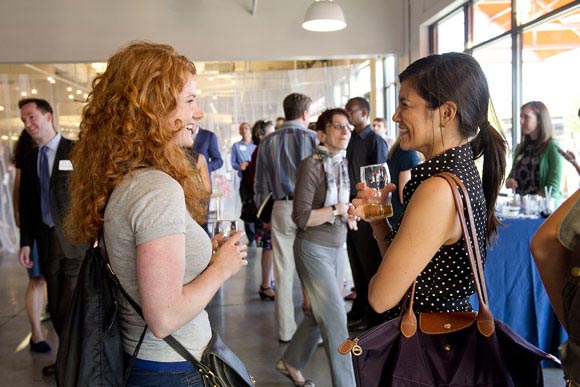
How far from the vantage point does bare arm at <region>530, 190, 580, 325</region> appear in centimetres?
123

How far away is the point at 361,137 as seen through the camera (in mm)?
4766

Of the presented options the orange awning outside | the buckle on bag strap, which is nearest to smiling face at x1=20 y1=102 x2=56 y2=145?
the buckle on bag strap

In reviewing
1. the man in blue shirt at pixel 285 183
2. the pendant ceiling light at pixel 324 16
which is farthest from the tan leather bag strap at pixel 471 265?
the pendant ceiling light at pixel 324 16

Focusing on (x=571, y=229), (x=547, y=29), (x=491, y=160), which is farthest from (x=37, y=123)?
(x=547, y=29)

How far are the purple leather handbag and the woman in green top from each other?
330 centimetres

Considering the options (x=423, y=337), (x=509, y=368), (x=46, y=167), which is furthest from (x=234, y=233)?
(x=46, y=167)

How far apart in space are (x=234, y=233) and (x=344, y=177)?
1.80 metres

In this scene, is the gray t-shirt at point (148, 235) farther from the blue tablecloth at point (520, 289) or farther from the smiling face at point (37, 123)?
the smiling face at point (37, 123)

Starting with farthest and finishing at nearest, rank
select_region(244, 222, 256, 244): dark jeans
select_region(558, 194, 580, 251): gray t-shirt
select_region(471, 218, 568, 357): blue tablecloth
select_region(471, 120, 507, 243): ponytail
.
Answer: select_region(244, 222, 256, 244): dark jeans, select_region(471, 218, 568, 357): blue tablecloth, select_region(471, 120, 507, 243): ponytail, select_region(558, 194, 580, 251): gray t-shirt

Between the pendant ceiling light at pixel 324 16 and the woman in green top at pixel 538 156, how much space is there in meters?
1.93

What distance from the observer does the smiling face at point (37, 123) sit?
12.4 feet

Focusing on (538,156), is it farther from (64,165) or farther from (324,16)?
A: (64,165)

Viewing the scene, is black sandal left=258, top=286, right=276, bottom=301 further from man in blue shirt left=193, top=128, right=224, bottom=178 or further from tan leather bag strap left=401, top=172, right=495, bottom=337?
tan leather bag strap left=401, top=172, right=495, bottom=337

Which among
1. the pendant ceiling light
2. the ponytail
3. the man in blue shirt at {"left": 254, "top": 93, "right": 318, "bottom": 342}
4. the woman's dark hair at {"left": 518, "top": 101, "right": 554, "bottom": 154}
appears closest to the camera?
the ponytail
